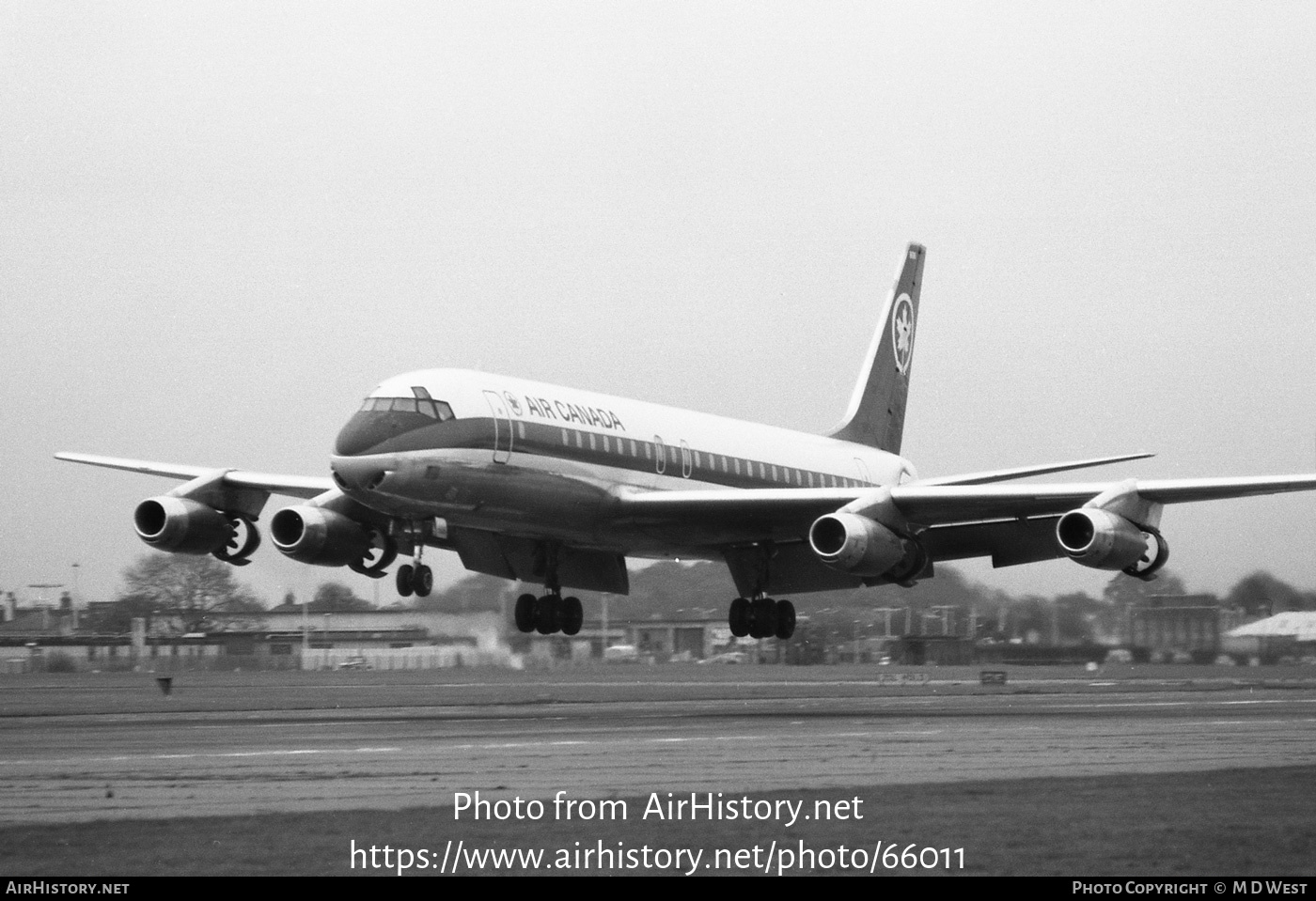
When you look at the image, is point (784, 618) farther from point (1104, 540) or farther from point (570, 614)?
point (1104, 540)

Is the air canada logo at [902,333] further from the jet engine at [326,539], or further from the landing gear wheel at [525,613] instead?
the jet engine at [326,539]

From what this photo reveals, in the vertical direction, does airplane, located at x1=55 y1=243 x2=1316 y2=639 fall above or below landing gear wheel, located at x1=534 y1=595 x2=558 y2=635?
above

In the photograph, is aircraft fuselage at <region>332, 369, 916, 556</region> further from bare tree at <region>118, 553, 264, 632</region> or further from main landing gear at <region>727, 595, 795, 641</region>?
bare tree at <region>118, 553, 264, 632</region>

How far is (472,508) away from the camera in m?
34.8

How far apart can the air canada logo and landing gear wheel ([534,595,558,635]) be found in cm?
1535

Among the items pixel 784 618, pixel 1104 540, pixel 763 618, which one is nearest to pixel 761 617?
pixel 763 618

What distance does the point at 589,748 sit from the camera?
2377 centimetres

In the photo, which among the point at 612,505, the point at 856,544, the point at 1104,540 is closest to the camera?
the point at 1104,540

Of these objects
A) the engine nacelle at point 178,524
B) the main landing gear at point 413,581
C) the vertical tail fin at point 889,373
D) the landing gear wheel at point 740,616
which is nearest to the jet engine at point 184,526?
the engine nacelle at point 178,524

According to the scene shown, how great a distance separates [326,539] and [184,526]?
3.71 metres

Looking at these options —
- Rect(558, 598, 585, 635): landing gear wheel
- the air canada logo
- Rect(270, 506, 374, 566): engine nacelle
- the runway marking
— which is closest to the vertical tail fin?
the air canada logo

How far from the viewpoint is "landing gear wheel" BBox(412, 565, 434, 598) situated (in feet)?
118
